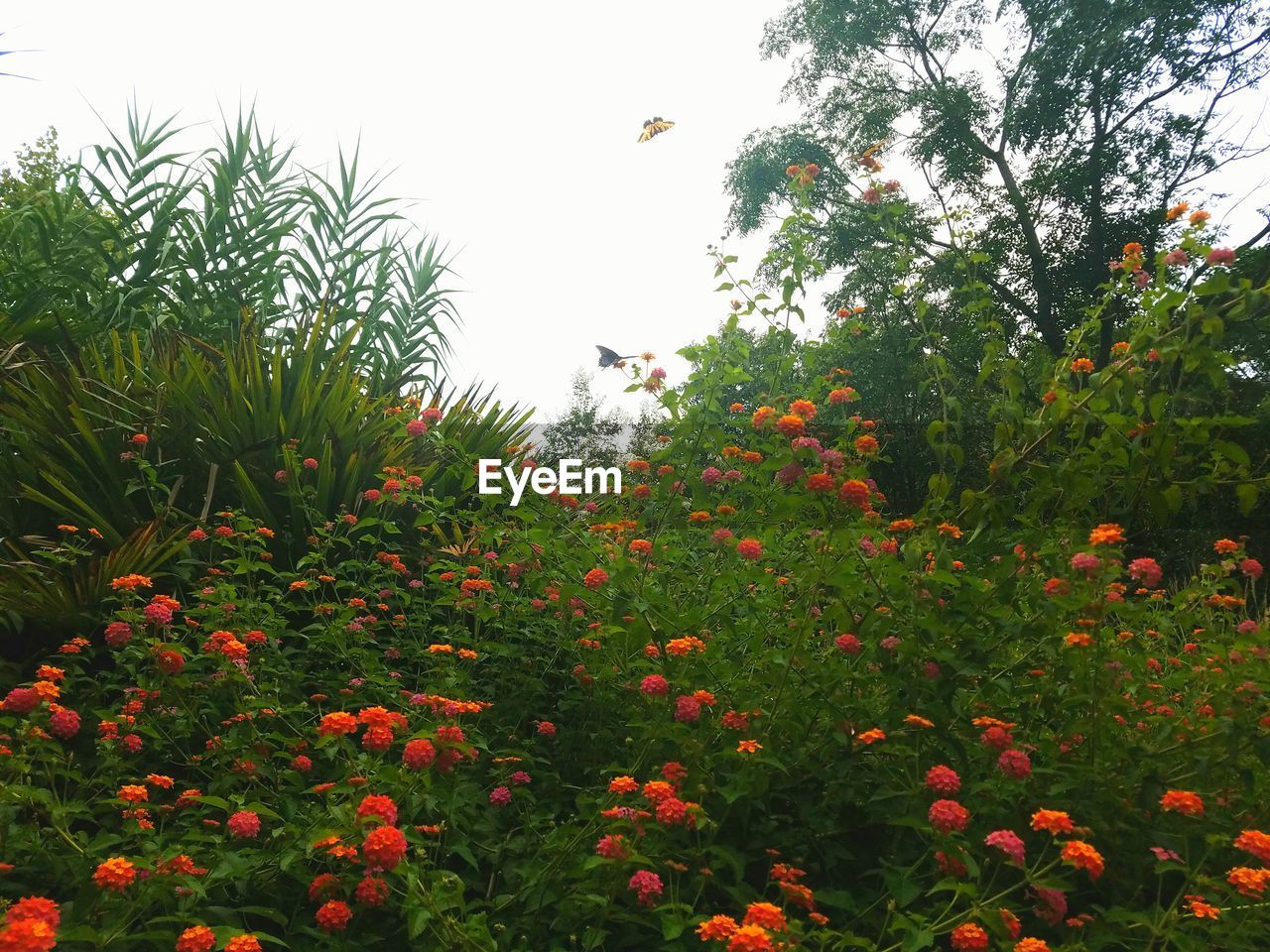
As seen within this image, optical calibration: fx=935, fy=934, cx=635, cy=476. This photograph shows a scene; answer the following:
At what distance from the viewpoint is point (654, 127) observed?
→ 9805 millimetres

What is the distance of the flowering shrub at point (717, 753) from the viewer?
166cm

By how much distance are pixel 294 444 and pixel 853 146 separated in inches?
538

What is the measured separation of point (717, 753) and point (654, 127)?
Answer: 8832 millimetres

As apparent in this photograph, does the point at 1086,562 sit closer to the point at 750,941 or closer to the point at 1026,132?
the point at 750,941

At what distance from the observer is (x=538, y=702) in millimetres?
2812

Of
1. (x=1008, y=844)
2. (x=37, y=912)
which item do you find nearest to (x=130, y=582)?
(x=37, y=912)

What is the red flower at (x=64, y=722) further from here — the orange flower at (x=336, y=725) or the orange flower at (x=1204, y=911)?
the orange flower at (x=1204, y=911)

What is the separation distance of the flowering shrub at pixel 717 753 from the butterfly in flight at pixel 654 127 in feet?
24.1

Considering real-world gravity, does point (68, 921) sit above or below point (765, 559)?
below

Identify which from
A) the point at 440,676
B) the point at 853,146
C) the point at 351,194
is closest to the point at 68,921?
the point at 440,676

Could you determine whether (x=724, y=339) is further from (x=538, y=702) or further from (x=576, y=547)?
(x=538, y=702)

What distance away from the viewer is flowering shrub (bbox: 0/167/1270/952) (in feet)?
5.44

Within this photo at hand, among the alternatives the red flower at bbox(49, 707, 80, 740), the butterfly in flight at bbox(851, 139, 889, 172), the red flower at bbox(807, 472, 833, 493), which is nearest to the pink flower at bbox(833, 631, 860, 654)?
the red flower at bbox(807, 472, 833, 493)

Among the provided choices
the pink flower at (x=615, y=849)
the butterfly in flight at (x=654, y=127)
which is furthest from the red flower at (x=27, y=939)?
the butterfly in flight at (x=654, y=127)
